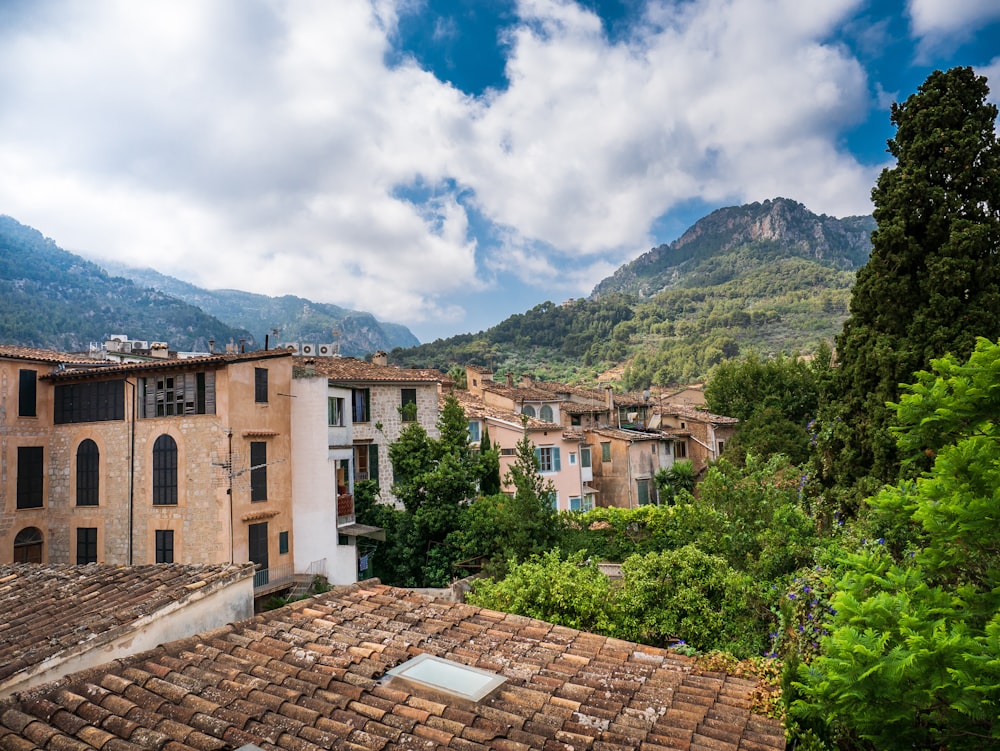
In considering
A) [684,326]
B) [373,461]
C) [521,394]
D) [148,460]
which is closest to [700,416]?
[521,394]

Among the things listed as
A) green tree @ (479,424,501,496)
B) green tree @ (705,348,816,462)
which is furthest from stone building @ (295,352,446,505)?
green tree @ (705,348,816,462)

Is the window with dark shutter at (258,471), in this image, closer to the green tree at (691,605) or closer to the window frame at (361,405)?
the window frame at (361,405)

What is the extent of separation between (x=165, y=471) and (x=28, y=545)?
24.5 ft

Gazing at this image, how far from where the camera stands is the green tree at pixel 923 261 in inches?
549

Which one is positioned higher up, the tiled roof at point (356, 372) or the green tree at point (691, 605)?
the tiled roof at point (356, 372)

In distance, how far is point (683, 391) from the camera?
57781 mm

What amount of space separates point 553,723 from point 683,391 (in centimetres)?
5524

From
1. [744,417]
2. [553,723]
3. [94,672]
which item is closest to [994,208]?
[553,723]

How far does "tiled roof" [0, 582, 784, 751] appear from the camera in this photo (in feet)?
15.5

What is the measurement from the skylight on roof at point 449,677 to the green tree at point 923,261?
1213cm

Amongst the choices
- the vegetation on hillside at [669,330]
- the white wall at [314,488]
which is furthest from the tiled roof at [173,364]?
the vegetation on hillside at [669,330]

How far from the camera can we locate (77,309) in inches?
5069

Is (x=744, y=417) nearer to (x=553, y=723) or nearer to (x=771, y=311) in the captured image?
(x=553, y=723)

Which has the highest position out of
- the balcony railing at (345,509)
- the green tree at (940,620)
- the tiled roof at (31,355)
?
the tiled roof at (31,355)
